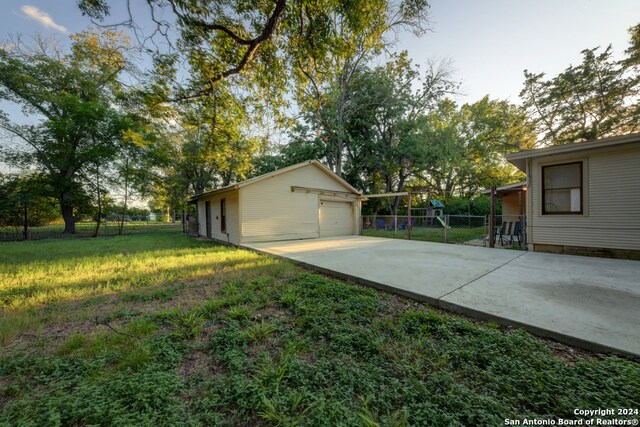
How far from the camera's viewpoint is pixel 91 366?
1.97 meters

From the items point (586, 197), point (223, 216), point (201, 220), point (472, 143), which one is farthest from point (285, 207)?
point (472, 143)

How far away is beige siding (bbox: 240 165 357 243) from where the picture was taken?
9672 mm

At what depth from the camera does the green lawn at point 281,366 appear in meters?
1.53

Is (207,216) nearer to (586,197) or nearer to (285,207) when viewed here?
(285,207)

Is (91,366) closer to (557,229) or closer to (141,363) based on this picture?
(141,363)

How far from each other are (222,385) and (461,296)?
3.27 metres

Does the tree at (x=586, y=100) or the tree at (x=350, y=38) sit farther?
the tree at (x=586, y=100)

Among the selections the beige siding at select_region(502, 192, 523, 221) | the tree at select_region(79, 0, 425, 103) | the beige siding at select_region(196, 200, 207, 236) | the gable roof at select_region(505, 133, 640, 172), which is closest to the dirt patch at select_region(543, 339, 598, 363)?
the tree at select_region(79, 0, 425, 103)

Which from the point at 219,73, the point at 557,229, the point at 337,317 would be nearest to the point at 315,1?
the point at 219,73

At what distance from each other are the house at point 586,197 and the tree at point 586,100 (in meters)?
14.1

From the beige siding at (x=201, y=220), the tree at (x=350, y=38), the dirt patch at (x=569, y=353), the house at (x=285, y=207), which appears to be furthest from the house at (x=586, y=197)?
the beige siding at (x=201, y=220)

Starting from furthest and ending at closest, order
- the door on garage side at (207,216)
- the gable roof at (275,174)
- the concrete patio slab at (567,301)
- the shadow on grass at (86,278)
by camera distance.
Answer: the door on garage side at (207,216)
the gable roof at (275,174)
the shadow on grass at (86,278)
the concrete patio slab at (567,301)

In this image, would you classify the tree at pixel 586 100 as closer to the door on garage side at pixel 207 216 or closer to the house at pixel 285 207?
the house at pixel 285 207

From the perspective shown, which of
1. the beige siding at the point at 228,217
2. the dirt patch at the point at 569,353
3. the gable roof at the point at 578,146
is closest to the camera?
the dirt patch at the point at 569,353
